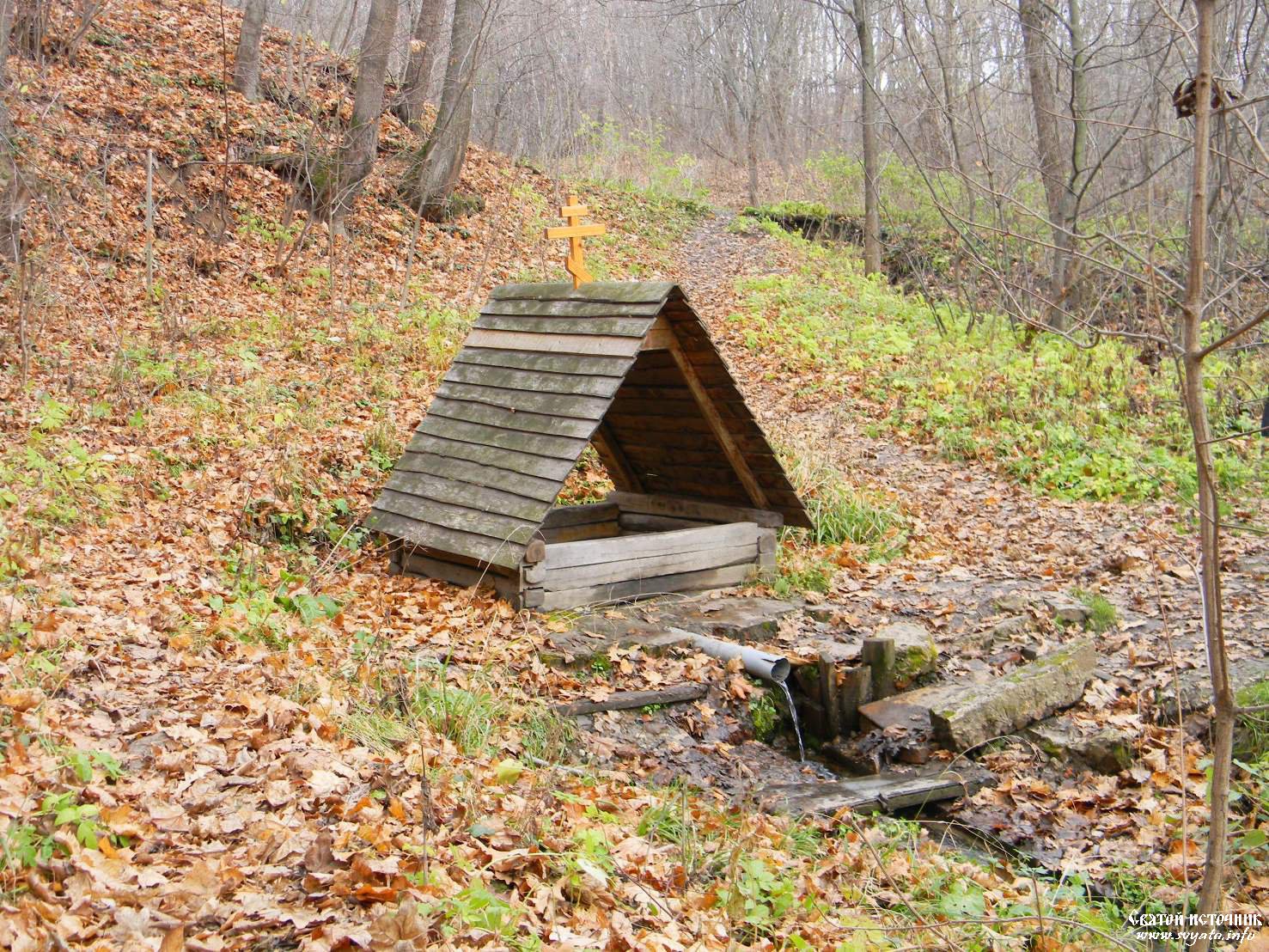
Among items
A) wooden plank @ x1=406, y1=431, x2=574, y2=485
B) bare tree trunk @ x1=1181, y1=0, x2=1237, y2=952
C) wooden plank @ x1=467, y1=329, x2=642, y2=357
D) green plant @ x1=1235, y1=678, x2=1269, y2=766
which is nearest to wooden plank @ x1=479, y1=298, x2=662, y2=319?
wooden plank @ x1=467, y1=329, x2=642, y2=357

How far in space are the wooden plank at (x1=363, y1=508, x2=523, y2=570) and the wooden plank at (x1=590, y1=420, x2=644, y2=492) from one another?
1.96 m

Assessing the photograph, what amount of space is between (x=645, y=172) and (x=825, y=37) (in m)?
10.1

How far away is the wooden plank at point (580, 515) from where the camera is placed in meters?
8.06

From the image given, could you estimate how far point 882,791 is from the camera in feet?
16.2

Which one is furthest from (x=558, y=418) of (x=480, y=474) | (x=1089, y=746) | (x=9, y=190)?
(x=9, y=190)

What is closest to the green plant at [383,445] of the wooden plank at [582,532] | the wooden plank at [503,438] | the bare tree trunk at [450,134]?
the wooden plank at [503,438]

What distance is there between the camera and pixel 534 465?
6520 mm

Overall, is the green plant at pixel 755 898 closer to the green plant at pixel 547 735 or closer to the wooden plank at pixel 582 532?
the green plant at pixel 547 735

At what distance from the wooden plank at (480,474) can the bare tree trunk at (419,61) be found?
9.28m

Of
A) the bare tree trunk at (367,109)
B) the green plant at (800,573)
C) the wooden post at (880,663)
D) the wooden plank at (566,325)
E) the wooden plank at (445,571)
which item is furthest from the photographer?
the bare tree trunk at (367,109)

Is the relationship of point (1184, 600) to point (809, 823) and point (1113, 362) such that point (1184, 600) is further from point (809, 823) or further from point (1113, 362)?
point (1113, 362)

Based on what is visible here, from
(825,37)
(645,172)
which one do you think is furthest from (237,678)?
(825,37)

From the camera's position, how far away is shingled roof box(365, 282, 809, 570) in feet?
21.3

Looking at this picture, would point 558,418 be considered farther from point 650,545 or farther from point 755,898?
point 755,898
